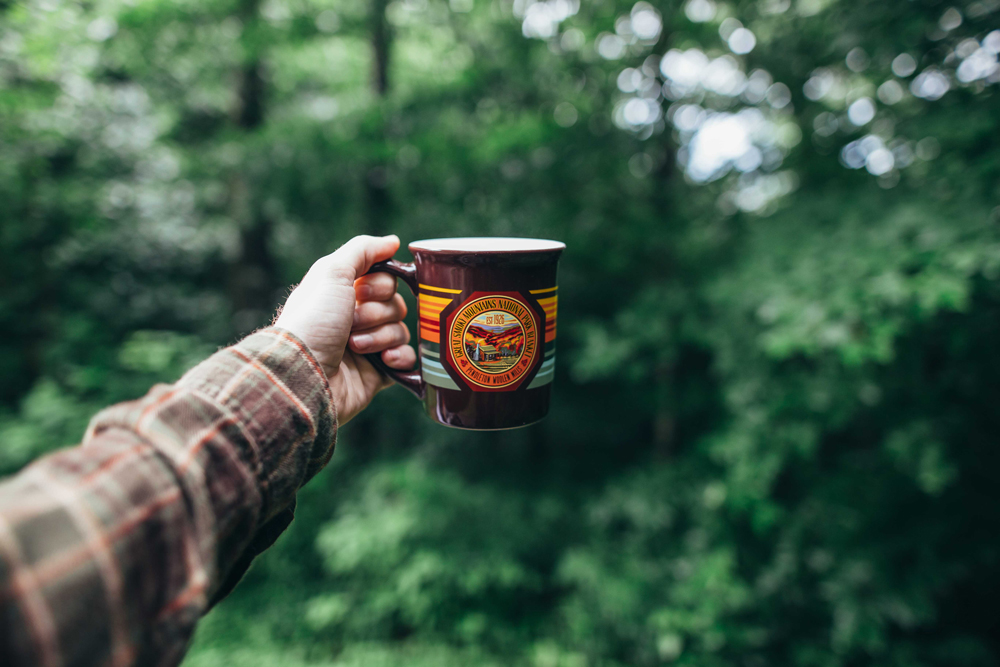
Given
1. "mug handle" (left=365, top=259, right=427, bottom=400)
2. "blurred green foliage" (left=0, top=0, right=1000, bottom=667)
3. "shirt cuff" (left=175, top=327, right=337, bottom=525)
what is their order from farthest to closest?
"blurred green foliage" (left=0, top=0, right=1000, bottom=667), "mug handle" (left=365, top=259, right=427, bottom=400), "shirt cuff" (left=175, top=327, right=337, bottom=525)

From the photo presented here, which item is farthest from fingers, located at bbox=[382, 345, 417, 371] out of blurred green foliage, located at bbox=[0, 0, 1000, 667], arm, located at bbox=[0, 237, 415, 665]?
blurred green foliage, located at bbox=[0, 0, 1000, 667]

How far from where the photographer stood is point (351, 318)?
0.96 m

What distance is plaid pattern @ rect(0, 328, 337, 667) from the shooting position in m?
0.46

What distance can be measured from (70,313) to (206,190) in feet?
5.90

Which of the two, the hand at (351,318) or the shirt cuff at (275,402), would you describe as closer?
the shirt cuff at (275,402)

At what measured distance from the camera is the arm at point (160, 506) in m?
0.46

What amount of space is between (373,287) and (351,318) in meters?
0.11

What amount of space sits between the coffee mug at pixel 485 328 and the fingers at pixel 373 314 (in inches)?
3.9

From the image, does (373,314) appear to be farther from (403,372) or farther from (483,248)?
(483,248)

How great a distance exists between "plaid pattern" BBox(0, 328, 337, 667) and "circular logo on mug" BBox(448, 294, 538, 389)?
0.84ft

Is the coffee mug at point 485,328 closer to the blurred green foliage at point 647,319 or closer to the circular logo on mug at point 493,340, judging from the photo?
the circular logo on mug at point 493,340

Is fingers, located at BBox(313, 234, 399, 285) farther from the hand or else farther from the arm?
the arm

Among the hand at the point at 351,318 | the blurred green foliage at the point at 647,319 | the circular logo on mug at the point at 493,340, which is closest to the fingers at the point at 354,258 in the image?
the hand at the point at 351,318

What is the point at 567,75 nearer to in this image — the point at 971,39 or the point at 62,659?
the point at 971,39
